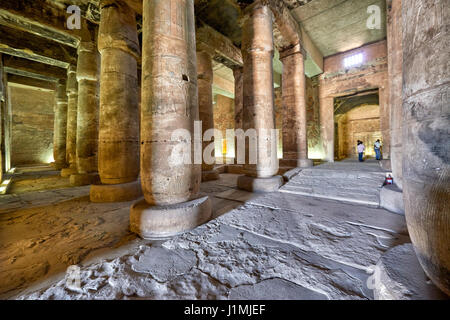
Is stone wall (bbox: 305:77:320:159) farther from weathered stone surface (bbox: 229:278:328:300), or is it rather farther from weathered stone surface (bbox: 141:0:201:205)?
weathered stone surface (bbox: 229:278:328:300)

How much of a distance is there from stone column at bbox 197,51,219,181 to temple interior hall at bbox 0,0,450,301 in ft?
0.16

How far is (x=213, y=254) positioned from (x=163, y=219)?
0.77 m

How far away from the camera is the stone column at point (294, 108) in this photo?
6363mm

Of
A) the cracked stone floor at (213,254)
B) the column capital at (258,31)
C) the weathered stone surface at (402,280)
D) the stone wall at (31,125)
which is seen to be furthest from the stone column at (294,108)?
the stone wall at (31,125)

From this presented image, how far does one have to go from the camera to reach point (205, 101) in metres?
6.01

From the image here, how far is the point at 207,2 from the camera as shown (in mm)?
5293

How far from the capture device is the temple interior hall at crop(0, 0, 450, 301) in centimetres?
102

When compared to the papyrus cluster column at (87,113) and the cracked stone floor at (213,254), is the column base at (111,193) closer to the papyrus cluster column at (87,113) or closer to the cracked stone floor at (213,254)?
the cracked stone floor at (213,254)

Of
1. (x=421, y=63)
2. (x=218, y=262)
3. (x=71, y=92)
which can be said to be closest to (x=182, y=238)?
(x=218, y=262)

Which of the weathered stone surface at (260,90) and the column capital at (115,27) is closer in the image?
→ the column capital at (115,27)

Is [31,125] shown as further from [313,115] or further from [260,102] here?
[313,115]

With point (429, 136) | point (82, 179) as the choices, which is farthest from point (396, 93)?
point (82, 179)

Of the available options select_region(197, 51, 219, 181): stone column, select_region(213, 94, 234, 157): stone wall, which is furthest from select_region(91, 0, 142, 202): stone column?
select_region(213, 94, 234, 157): stone wall
